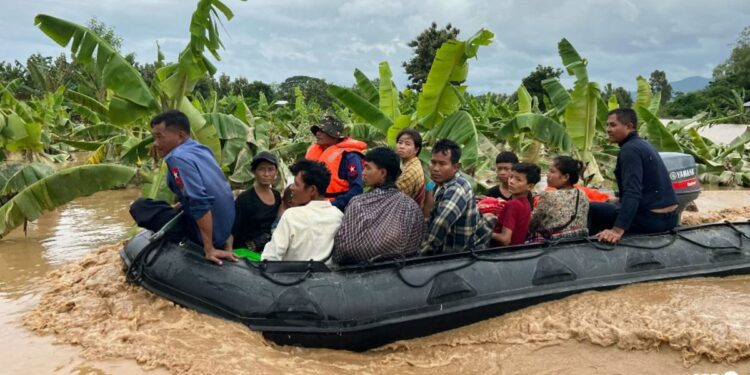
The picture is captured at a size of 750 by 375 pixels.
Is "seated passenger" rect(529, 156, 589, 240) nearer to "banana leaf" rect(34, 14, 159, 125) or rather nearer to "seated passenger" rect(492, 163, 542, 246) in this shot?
"seated passenger" rect(492, 163, 542, 246)

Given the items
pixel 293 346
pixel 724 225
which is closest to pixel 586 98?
pixel 724 225

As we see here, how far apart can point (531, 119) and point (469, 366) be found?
5.29m

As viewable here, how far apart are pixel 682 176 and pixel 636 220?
0.74 meters

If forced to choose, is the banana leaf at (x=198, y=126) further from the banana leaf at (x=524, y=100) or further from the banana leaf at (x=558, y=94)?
the banana leaf at (x=524, y=100)

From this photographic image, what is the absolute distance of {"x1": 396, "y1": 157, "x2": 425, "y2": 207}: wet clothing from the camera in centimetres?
467

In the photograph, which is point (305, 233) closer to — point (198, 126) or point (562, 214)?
point (562, 214)

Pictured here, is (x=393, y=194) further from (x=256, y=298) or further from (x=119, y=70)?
(x=119, y=70)

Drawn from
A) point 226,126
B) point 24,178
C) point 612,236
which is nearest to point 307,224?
point 612,236

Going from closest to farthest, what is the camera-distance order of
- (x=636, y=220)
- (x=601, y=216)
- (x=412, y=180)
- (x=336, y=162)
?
(x=412, y=180) → (x=636, y=220) → (x=336, y=162) → (x=601, y=216)

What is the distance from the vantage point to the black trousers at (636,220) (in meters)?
5.00

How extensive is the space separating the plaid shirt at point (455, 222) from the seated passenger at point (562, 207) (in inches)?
24.1

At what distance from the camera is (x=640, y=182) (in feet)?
15.3

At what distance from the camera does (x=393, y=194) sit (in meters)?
4.14

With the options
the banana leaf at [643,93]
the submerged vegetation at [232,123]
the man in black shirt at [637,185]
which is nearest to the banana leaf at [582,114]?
the submerged vegetation at [232,123]
